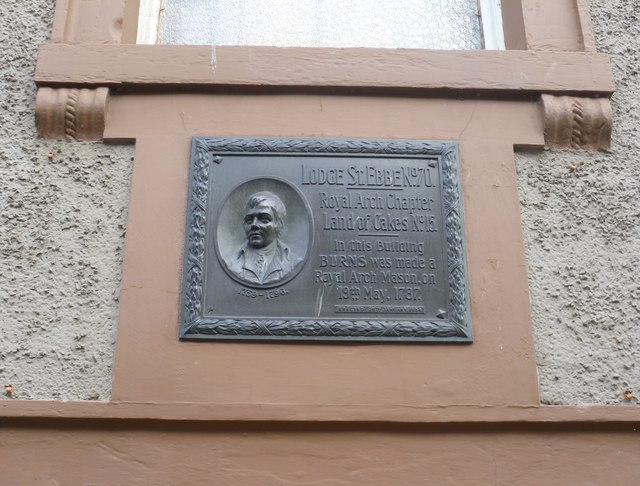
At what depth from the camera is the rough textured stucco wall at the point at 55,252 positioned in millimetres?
3039

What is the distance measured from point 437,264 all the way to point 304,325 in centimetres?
62

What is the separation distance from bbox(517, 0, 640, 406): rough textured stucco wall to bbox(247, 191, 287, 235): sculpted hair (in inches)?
41.1

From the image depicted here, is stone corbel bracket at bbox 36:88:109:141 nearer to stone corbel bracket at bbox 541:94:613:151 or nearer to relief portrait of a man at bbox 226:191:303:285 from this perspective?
relief portrait of a man at bbox 226:191:303:285

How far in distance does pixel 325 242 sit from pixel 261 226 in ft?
0.92

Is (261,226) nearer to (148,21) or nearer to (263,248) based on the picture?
(263,248)

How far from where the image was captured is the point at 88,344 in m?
3.07

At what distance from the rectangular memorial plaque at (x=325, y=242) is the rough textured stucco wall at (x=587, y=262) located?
0.34 metres

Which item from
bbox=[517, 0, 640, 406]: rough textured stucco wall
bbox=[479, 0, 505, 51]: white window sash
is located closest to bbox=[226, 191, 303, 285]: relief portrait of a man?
bbox=[517, 0, 640, 406]: rough textured stucco wall

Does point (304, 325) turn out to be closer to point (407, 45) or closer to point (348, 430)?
point (348, 430)

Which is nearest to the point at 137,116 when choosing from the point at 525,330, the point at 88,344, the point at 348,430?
the point at 88,344

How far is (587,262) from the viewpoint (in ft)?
10.7

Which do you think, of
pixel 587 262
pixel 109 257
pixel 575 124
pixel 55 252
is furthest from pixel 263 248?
pixel 575 124

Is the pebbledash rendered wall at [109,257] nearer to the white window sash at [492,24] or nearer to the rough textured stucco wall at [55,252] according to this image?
the rough textured stucco wall at [55,252]

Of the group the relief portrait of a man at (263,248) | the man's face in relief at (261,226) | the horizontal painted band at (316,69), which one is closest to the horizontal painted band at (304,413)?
the relief portrait of a man at (263,248)
